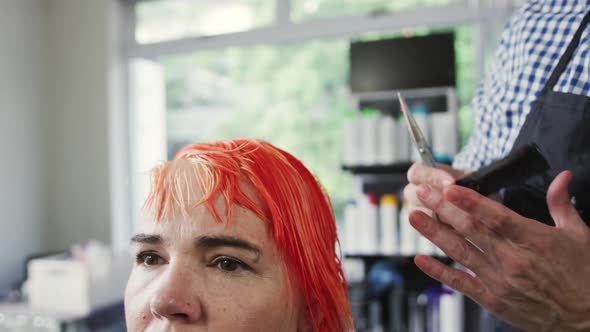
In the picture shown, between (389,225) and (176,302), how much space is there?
6.00ft

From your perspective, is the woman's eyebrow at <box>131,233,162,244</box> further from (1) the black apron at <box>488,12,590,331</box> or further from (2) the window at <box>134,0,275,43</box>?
(2) the window at <box>134,0,275,43</box>

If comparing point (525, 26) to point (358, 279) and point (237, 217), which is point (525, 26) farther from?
point (358, 279)

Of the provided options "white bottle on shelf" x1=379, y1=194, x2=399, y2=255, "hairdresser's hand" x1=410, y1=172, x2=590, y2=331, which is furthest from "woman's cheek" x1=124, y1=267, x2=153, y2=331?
"white bottle on shelf" x1=379, y1=194, x2=399, y2=255

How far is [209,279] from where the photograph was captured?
0.80 metres

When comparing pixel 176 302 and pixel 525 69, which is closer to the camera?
pixel 176 302

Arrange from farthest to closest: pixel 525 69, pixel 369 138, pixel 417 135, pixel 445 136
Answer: pixel 369 138 → pixel 445 136 → pixel 525 69 → pixel 417 135

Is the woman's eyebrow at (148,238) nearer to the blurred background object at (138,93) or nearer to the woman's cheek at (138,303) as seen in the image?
the woman's cheek at (138,303)

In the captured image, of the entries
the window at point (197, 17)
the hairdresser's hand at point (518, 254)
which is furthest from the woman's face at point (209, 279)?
the window at point (197, 17)

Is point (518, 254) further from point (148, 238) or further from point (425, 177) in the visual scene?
point (148, 238)

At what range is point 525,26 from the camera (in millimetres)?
1146

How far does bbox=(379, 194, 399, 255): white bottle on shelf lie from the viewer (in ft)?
8.03

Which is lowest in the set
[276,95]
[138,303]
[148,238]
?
[138,303]

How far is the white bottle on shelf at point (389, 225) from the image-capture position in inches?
96.3

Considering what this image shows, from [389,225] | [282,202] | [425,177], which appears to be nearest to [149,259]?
[282,202]
